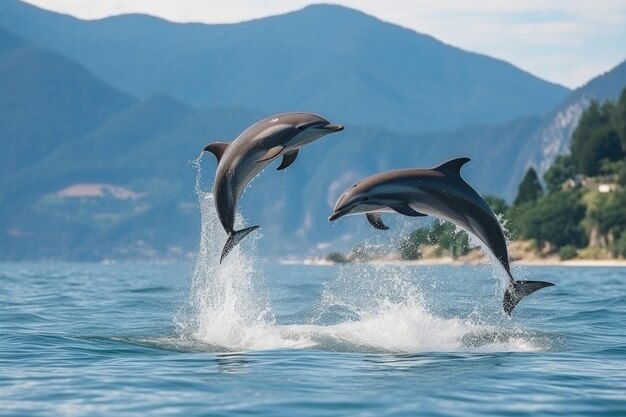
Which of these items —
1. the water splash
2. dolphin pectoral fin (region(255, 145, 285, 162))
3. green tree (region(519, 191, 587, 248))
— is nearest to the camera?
dolphin pectoral fin (region(255, 145, 285, 162))

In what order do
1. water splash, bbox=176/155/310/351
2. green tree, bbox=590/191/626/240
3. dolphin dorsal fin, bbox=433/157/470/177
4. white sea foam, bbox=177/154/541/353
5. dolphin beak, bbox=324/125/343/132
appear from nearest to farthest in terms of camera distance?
1. dolphin beak, bbox=324/125/343/132
2. dolphin dorsal fin, bbox=433/157/470/177
3. white sea foam, bbox=177/154/541/353
4. water splash, bbox=176/155/310/351
5. green tree, bbox=590/191/626/240

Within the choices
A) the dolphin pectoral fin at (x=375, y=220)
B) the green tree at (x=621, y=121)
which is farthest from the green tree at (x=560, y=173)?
the dolphin pectoral fin at (x=375, y=220)

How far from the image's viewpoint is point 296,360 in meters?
18.7

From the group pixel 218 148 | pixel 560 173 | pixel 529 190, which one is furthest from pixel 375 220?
pixel 529 190

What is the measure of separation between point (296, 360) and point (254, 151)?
11.3 feet

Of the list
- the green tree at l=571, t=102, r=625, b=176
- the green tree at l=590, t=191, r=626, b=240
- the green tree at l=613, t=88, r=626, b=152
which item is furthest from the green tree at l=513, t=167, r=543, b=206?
the green tree at l=590, t=191, r=626, b=240

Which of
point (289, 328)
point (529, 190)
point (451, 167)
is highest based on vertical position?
point (529, 190)

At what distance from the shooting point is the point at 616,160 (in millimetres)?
149250

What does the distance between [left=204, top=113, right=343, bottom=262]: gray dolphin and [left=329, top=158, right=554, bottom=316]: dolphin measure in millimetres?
1221

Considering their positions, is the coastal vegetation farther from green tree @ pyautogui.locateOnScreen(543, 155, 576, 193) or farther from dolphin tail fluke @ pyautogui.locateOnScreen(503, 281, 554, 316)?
dolphin tail fluke @ pyautogui.locateOnScreen(503, 281, 554, 316)

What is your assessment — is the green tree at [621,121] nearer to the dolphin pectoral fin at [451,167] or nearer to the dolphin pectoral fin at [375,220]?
the dolphin pectoral fin at [451,167]

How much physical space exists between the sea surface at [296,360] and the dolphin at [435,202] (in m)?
1.29

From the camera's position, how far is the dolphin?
1773cm

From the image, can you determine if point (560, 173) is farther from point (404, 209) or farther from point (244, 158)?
point (244, 158)
